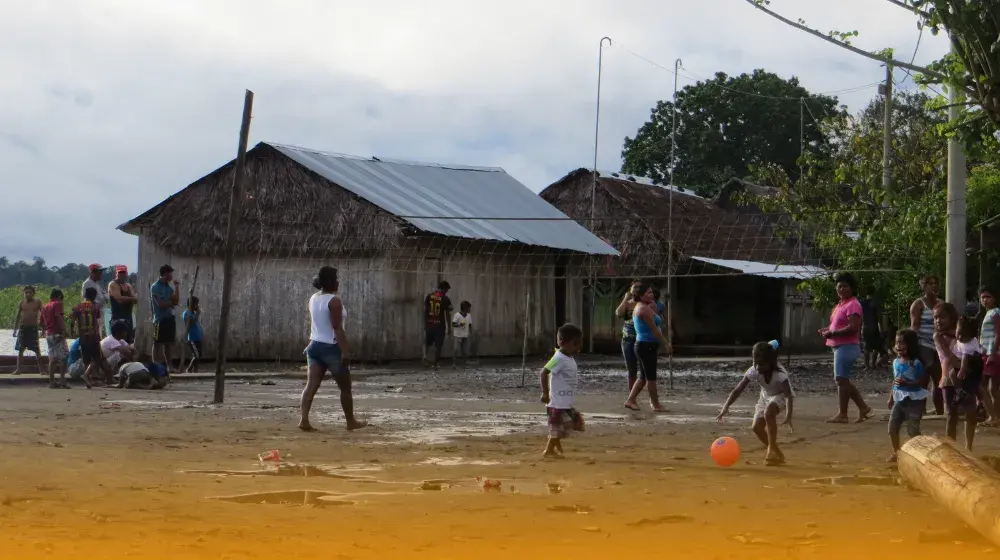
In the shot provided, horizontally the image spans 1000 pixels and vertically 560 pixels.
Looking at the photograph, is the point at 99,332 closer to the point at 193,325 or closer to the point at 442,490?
the point at 193,325

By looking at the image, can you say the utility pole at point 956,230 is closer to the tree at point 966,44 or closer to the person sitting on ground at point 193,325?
the tree at point 966,44

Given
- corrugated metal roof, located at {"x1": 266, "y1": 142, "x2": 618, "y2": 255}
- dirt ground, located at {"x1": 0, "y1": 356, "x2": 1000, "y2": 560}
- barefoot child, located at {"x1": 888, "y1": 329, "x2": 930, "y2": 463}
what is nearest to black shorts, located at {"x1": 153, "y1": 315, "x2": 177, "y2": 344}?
dirt ground, located at {"x1": 0, "y1": 356, "x2": 1000, "y2": 560}

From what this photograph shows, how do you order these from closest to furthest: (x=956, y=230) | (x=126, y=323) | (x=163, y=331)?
(x=956, y=230) → (x=126, y=323) → (x=163, y=331)

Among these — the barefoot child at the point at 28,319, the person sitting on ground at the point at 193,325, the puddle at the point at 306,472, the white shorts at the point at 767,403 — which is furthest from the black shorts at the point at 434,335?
the puddle at the point at 306,472

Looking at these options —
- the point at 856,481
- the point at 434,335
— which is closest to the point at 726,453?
the point at 856,481

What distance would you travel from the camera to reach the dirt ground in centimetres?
557

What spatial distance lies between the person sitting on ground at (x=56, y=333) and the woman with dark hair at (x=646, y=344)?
815cm

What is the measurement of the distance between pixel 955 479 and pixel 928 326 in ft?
22.2

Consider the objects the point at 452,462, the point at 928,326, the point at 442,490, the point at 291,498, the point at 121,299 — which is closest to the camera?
the point at 291,498

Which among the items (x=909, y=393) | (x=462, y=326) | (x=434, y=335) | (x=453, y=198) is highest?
(x=453, y=198)

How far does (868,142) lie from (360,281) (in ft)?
42.2

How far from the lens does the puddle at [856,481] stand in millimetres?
7855

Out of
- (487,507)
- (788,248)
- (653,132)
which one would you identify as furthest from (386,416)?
(653,132)

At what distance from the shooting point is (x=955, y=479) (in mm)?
6598
